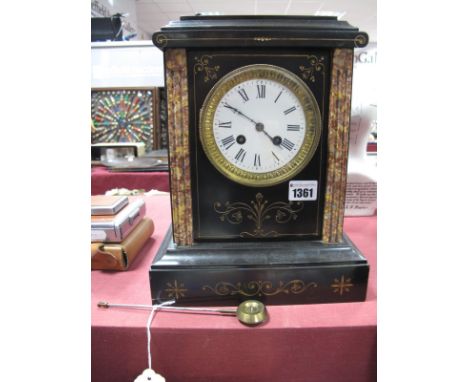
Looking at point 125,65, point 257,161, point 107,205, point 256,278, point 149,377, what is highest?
point 125,65

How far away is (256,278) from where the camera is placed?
0.66 meters

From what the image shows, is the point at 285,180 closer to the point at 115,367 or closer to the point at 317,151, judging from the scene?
the point at 317,151

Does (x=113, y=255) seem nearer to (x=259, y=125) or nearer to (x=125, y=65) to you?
(x=259, y=125)

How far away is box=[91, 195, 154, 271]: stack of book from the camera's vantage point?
750mm

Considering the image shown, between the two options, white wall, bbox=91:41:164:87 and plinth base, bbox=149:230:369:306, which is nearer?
plinth base, bbox=149:230:369:306

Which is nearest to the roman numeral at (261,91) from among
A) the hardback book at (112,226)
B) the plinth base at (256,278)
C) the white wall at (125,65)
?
the plinth base at (256,278)

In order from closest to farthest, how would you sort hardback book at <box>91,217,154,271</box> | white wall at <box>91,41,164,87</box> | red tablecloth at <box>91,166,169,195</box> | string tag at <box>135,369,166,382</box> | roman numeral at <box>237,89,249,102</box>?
string tag at <box>135,369,166,382</box>
roman numeral at <box>237,89,249,102</box>
hardback book at <box>91,217,154,271</box>
red tablecloth at <box>91,166,169,195</box>
white wall at <box>91,41,164,87</box>

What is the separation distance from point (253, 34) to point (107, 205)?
52 centimetres

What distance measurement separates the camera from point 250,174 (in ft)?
2.27

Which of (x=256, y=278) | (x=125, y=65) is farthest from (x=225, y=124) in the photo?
(x=125, y=65)

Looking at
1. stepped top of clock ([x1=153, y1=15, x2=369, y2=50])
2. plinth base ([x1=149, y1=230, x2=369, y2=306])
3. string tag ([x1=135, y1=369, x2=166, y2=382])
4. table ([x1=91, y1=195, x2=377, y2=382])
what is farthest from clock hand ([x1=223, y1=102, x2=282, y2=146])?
string tag ([x1=135, y1=369, x2=166, y2=382])

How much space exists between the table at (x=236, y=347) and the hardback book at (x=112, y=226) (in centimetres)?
18

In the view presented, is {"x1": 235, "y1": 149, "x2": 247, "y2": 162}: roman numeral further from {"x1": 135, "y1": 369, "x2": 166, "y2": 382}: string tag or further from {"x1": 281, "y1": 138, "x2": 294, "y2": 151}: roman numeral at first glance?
{"x1": 135, "y1": 369, "x2": 166, "y2": 382}: string tag

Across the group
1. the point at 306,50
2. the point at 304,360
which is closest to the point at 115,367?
the point at 304,360
